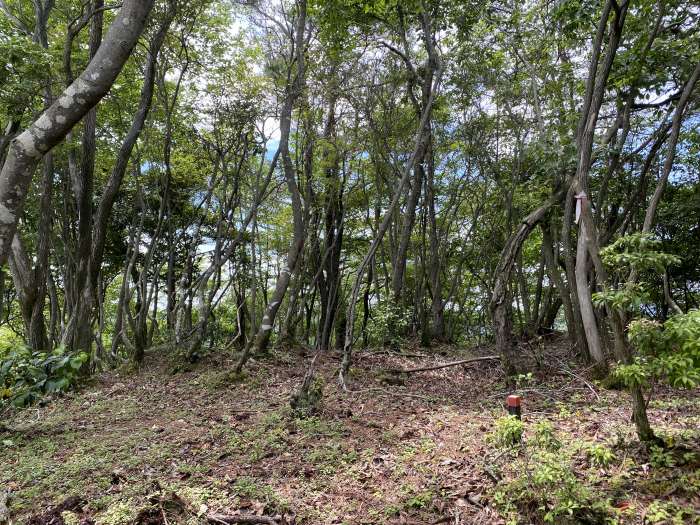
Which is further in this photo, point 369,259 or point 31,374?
point 369,259

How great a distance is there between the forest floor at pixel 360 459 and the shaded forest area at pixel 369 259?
0.03 metres

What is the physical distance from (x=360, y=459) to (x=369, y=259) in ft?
10.5

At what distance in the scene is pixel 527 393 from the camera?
5.84 meters

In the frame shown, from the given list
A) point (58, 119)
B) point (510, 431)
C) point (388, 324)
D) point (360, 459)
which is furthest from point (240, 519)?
point (388, 324)

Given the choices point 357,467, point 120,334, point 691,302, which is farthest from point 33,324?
point 691,302

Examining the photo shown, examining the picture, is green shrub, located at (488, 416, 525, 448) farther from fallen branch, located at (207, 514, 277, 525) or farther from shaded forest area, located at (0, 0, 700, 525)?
fallen branch, located at (207, 514, 277, 525)

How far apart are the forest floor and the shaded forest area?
A: 0.10 feet

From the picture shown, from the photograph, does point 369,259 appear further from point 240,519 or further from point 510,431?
point 240,519

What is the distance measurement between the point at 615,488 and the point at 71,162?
10331mm

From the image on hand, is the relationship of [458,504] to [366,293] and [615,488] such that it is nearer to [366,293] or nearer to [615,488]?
[615,488]

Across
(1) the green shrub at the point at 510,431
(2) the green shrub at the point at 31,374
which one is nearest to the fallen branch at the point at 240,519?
(1) the green shrub at the point at 510,431

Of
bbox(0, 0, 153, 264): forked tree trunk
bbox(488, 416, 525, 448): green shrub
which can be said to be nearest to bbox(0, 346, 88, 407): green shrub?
bbox(0, 0, 153, 264): forked tree trunk

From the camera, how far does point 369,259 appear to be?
6.69m

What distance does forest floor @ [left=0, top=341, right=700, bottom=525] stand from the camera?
305cm
